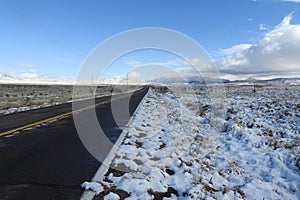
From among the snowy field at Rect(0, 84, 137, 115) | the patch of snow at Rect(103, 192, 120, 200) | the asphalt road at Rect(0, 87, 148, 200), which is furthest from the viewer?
the snowy field at Rect(0, 84, 137, 115)

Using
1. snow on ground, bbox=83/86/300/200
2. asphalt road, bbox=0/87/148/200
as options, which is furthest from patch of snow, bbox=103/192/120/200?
asphalt road, bbox=0/87/148/200

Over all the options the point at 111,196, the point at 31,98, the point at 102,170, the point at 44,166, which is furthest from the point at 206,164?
the point at 31,98

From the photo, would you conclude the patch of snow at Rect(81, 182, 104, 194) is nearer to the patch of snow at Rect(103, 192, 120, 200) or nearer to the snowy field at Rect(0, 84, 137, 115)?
the patch of snow at Rect(103, 192, 120, 200)

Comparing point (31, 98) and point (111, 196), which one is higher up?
point (111, 196)

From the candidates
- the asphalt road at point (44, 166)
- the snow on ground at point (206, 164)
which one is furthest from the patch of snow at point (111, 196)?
the asphalt road at point (44, 166)

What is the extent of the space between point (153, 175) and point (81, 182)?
1.36 meters

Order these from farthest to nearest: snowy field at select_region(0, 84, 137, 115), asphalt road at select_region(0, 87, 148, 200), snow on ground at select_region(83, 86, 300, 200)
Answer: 1. snowy field at select_region(0, 84, 137, 115)
2. snow on ground at select_region(83, 86, 300, 200)
3. asphalt road at select_region(0, 87, 148, 200)

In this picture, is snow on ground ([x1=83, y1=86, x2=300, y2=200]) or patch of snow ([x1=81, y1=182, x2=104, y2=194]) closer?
patch of snow ([x1=81, y1=182, x2=104, y2=194])

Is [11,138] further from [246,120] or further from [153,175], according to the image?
[246,120]

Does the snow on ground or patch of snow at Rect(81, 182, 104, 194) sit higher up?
patch of snow at Rect(81, 182, 104, 194)

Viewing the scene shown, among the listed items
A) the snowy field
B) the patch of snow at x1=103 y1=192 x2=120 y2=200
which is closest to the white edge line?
the patch of snow at x1=103 y1=192 x2=120 y2=200

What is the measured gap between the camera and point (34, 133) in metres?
8.03

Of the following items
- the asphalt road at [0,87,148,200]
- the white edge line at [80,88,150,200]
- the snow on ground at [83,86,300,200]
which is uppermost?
the asphalt road at [0,87,148,200]

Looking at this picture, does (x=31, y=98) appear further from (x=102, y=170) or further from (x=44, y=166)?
(x=102, y=170)
